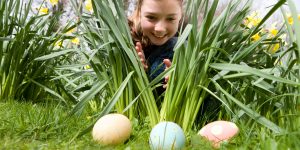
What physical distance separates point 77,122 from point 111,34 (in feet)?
1.47

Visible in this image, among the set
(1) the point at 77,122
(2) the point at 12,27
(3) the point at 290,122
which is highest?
(2) the point at 12,27

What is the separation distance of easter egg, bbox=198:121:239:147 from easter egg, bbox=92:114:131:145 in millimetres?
315

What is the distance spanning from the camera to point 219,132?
1.64 meters

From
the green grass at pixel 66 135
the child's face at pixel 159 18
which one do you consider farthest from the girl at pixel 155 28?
the green grass at pixel 66 135

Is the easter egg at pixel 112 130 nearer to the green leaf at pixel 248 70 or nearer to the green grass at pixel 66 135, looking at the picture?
the green grass at pixel 66 135

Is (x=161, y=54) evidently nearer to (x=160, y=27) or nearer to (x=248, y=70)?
(x=160, y=27)

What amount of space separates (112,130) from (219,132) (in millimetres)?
425

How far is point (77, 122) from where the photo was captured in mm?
1947

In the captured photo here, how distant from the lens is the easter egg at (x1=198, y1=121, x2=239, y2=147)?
1.62 m

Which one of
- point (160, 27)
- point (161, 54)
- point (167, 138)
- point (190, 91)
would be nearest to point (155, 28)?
point (160, 27)

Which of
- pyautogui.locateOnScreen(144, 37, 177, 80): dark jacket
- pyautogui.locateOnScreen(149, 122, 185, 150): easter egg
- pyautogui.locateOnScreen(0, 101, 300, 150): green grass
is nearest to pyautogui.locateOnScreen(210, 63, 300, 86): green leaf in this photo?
pyautogui.locateOnScreen(0, 101, 300, 150): green grass

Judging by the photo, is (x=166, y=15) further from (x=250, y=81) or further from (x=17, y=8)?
(x=17, y=8)

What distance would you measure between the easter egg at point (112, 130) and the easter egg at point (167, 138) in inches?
5.6

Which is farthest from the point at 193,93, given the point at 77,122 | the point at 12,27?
the point at 12,27
